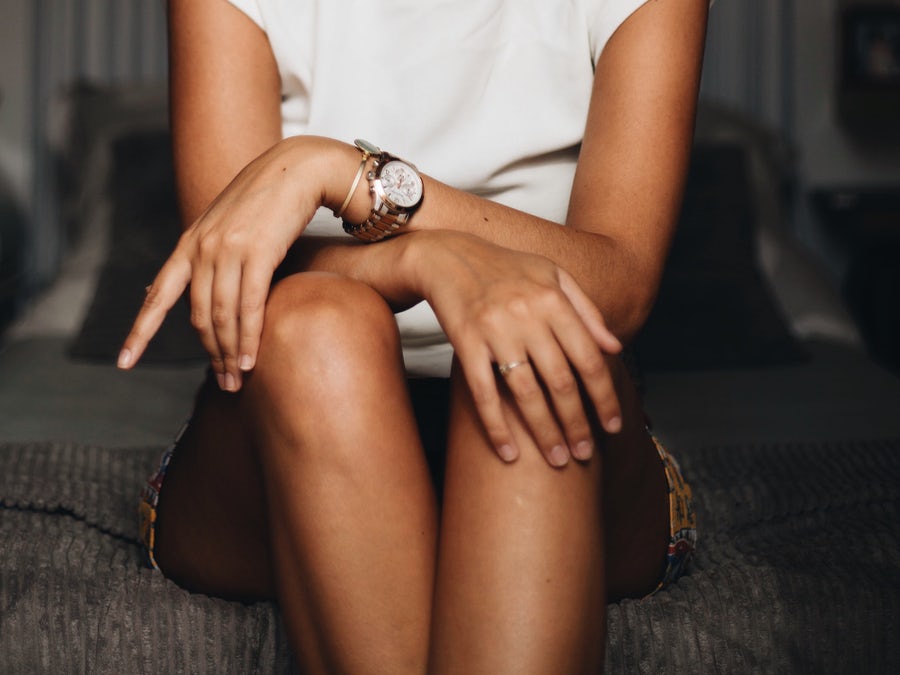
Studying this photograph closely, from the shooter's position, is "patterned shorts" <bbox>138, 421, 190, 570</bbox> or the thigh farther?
"patterned shorts" <bbox>138, 421, 190, 570</bbox>

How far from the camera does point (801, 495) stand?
3.42 feet

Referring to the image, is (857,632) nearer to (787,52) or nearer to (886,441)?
(886,441)

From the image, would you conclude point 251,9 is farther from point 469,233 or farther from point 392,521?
point 392,521

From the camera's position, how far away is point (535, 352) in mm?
643

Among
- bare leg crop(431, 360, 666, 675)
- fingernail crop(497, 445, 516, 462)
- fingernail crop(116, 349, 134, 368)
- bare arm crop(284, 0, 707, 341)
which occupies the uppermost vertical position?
bare arm crop(284, 0, 707, 341)

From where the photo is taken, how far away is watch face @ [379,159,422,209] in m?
0.77

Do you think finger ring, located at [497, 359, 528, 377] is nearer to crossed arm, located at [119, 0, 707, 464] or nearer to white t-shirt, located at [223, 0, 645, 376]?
crossed arm, located at [119, 0, 707, 464]

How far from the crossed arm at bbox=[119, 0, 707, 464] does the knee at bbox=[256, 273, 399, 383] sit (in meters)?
0.02

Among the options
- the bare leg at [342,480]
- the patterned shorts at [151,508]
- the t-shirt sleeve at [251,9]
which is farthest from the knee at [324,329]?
the t-shirt sleeve at [251,9]

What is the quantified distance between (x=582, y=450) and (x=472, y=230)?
0.24m

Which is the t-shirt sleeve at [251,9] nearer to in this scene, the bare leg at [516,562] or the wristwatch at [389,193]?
the wristwatch at [389,193]

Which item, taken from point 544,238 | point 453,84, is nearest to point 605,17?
point 453,84

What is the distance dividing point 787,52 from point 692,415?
1.66 m

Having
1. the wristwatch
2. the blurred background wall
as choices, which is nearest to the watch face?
the wristwatch
